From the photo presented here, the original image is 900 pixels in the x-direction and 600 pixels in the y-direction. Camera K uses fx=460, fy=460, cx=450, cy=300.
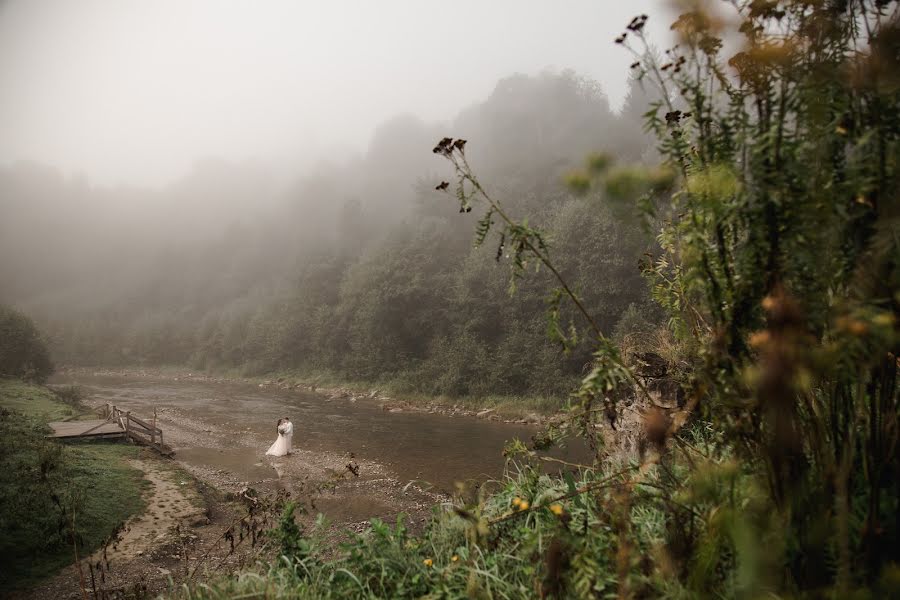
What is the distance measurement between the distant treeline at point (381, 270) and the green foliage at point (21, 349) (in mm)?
14074

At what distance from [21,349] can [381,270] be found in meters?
22.9

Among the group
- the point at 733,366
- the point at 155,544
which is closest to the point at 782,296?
the point at 733,366

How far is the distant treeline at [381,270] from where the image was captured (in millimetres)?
23188

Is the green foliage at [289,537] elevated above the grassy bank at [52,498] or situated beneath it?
elevated above

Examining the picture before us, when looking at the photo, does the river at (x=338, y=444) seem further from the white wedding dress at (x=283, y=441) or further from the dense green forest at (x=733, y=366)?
the dense green forest at (x=733, y=366)

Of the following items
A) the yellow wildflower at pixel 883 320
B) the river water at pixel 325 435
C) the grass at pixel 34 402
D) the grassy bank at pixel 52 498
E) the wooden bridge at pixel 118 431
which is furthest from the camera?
the grass at pixel 34 402

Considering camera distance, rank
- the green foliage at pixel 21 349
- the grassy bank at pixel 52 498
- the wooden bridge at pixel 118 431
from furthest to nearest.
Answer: the green foliage at pixel 21 349 → the wooden bridge at pixel 118 431 → the grassy bank at pixel 52 498

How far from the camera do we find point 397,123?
210 feet

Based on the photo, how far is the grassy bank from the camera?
6.92 metres

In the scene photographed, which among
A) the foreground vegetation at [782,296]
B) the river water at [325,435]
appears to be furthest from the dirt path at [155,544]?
the foreground vegetation at [782,296]

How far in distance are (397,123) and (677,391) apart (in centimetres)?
6394

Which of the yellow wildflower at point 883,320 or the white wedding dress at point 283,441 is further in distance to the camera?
the white wedding dress at point 283,441

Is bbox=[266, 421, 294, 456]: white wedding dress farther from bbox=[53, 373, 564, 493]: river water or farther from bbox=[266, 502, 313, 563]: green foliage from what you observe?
bbox=[266, 502, 313, 563]: green foliage

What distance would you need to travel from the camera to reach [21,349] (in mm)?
28812
